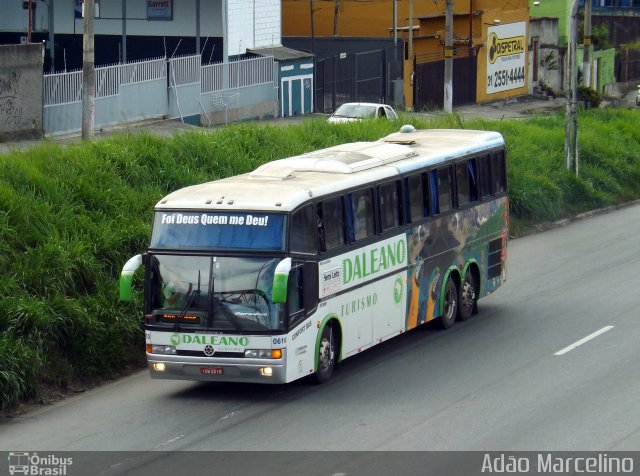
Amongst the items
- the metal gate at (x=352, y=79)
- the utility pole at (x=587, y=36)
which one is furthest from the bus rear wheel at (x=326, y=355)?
the metal gate at (x=352, y=79)

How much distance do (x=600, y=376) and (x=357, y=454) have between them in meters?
4.50

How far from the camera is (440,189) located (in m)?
17.8

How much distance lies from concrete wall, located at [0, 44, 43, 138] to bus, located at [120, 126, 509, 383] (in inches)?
668

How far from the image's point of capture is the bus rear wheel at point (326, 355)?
14.5 m

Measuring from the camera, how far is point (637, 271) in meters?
22.8

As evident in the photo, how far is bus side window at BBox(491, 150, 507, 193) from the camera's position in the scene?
64.7 ft

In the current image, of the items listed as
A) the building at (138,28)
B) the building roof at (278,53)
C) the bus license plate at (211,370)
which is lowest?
the bus license plate at (211,370)

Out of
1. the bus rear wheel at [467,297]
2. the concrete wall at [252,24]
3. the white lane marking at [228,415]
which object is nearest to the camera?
the white lane marking at [228,415]

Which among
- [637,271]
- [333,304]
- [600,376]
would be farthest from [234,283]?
[637,271]

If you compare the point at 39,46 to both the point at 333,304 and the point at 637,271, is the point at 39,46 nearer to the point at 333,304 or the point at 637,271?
the point at 637,271

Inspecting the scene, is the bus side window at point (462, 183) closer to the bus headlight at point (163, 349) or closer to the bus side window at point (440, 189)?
the bus side window at point (440, 189)

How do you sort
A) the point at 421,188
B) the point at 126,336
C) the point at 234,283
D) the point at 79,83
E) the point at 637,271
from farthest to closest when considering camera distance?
the point at 79,83 → the point at 637,271 → the point at 421,188 → the point at 126,336 → the point at 234,283

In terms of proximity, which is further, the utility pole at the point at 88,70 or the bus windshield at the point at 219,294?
the utility pole at the point at 88,70

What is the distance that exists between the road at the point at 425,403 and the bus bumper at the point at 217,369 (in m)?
0.35
